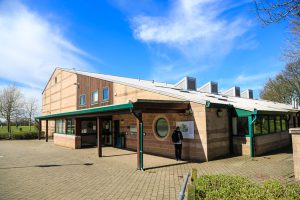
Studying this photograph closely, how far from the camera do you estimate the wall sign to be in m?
12.3

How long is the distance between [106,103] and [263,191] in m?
15.9

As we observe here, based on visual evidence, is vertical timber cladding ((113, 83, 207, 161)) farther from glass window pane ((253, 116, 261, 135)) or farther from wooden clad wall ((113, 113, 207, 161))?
glass window pane ((253, 116, 261, 135))

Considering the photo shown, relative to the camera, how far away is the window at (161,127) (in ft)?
45.1

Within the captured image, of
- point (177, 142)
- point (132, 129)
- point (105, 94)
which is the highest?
point (105, 94)

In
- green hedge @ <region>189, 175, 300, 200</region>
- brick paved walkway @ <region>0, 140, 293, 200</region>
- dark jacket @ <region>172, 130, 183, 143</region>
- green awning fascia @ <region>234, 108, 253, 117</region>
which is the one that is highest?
green awning fascia @ <region>234, 108, 253, 117</region>

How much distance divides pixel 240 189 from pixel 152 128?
1012cm

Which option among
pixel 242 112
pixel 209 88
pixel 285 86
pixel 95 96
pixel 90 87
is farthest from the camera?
pixel 285 86

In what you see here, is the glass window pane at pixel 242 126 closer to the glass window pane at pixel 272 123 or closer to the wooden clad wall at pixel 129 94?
the glass window pane at pixel 272 123

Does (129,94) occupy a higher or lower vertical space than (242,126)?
higher

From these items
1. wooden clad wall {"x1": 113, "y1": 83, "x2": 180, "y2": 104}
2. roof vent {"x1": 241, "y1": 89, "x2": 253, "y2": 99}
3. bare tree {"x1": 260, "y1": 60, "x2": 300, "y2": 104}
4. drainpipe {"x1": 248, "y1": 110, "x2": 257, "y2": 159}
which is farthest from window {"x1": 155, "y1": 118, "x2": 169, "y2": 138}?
bare tree {"x1": 260, "y1": 60, "x2": 300, "y2": 104}

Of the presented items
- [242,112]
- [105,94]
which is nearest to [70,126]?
[105,94]

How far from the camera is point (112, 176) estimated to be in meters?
9.05

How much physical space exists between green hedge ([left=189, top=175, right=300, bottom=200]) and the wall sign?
7219 mm

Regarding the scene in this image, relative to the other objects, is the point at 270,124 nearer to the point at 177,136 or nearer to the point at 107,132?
the point at 177,136
